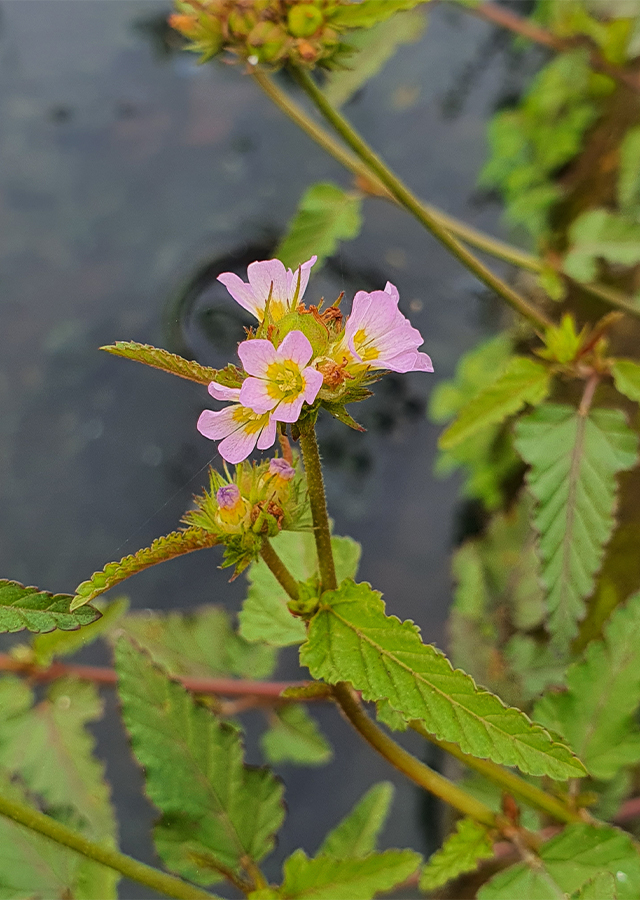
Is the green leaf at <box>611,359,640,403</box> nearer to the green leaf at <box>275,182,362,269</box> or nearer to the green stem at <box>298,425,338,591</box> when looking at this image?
the green leaf at <box>275,182,362,269</box>

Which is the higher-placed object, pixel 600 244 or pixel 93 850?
pixel 600 244

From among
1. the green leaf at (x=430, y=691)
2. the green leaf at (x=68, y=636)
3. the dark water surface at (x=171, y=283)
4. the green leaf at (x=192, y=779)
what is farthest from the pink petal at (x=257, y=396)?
the dark water surface at (x=171, y=283)

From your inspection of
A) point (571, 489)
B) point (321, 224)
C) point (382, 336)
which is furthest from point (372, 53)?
point (382, 336)

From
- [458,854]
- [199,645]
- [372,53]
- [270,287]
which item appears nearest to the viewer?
[270,287]

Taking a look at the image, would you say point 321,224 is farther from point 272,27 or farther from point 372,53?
point 372,53

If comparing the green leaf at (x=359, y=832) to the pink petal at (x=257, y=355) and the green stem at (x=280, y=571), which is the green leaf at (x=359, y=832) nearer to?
the green stem at (x=280, y=571)

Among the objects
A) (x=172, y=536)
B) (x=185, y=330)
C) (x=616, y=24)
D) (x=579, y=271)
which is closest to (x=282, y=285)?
(x=172, y=536)

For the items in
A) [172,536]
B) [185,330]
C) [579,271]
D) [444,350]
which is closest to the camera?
[172,536]

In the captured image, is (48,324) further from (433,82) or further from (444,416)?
(433,82)
